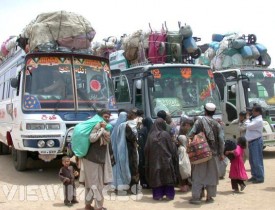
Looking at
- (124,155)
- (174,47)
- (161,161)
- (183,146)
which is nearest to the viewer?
(161,161)

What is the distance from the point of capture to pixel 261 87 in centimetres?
1182

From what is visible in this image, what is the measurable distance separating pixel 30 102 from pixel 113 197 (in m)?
2.52

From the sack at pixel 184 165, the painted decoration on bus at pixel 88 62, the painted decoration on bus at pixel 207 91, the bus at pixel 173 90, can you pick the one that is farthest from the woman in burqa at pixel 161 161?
the painted decoration on bus at pixel 207 91

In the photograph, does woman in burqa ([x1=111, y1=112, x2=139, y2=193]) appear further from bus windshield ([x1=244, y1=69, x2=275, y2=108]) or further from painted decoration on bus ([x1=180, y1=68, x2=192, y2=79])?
bus windshield ([x1=244, y1=69, x2=275, y2=108])

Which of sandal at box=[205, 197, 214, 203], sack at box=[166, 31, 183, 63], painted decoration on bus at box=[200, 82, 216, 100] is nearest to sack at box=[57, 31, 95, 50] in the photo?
sack at box=[166, 31, 183, 63]

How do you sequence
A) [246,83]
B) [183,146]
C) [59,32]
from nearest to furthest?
[183,146] < [59,32] < [246,83]

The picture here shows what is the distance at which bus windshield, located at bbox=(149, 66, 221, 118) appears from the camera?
930 centimetres

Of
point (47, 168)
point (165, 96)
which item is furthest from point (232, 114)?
point (47, 168)

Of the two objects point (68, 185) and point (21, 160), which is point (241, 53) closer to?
point (21, 160)

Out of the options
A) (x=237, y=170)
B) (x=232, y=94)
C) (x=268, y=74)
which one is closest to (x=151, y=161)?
(x=237, y=170)

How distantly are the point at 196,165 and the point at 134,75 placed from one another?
434cm

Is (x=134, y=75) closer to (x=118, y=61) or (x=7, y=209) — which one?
(x=118, y=61)

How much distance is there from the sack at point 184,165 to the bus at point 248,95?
4592 mm

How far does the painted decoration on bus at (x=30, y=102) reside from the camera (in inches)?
310
